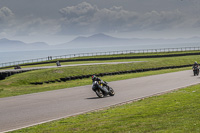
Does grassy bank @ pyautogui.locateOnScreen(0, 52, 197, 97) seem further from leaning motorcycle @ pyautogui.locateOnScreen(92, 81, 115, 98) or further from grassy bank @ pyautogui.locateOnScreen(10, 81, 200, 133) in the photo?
grassy bank @ pyautogui.locateOnScreen(10, 81, 200, 133)

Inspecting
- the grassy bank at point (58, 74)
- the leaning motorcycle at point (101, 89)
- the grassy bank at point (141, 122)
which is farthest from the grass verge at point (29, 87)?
the grassy bank at point (141, 122)

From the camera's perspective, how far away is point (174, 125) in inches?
348

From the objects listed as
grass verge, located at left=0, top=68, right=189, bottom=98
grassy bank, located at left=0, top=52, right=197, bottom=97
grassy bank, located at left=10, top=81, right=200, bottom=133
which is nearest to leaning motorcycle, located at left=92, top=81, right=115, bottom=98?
grassy bank, located at left=10, top=81, right=200, bottom=133

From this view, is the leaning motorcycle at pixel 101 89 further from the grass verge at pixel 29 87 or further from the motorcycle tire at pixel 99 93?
the grass verge at pixel 29 87

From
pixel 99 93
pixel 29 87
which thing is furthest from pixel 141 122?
pixel 29 87

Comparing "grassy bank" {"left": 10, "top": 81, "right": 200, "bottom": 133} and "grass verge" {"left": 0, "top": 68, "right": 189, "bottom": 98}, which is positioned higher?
"grassy bank" {"left": 10, "top": 81, "right": 200, "bottom": 133}

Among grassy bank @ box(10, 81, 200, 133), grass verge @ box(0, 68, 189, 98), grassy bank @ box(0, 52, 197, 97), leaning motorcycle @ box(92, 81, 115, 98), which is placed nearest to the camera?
grassy bank @ box(10, 81, 200, 133)

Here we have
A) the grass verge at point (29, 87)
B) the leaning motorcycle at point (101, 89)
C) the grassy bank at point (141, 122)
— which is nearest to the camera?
the grassy bank at point (141, 122)

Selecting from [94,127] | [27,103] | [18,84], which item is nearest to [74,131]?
[94,127]

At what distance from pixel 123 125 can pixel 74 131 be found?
61.3 inches

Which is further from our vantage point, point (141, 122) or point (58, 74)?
point (58, 74)

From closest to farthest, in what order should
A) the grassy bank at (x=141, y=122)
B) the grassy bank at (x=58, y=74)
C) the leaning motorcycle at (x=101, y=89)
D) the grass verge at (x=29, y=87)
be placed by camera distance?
1. the grassy bank at (x=141, y=122)
2. the leaning motorcycle at (x=101, y=89)
3. the grass verge at (x=29, y=87)
4. the grassy bank at (x=58, y=74)

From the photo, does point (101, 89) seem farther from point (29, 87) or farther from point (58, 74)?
point (58, 74)

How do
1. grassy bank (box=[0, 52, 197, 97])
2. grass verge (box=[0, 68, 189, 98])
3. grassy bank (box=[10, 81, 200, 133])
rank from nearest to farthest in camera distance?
grassy bank (box=[10, 81, 200, 133])
grass verge (box=[0, 68, 189, 98])
grassy bank (box=[0, 52, 197, 97])
